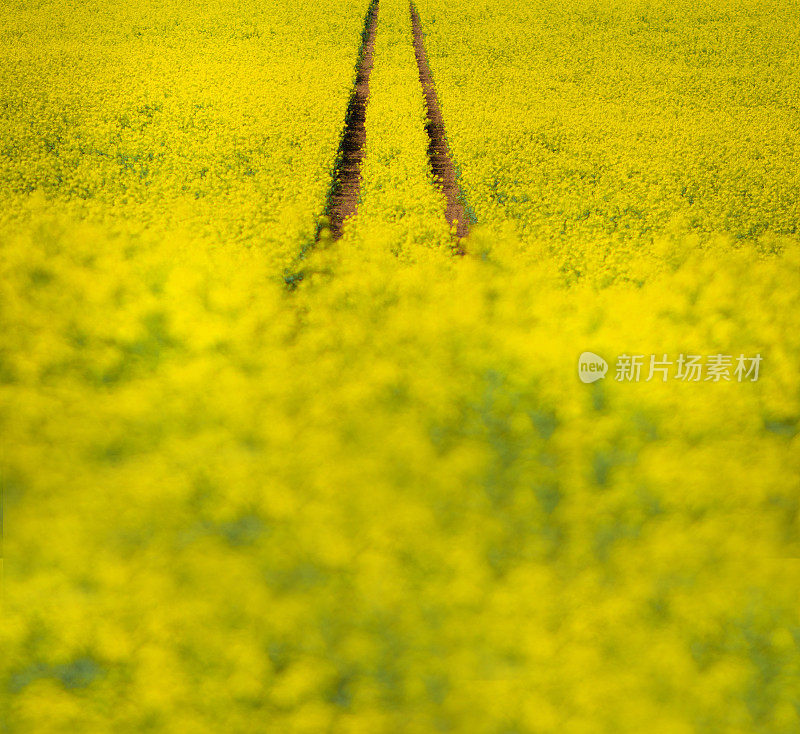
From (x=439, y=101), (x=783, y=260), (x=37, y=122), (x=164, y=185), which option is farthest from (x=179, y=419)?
(x=439, y=101)

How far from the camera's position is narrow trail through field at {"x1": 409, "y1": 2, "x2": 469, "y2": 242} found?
314 inches

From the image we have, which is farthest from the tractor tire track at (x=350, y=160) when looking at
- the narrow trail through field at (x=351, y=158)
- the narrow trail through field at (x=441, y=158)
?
the narrow trail through field at (x=441, y=158)

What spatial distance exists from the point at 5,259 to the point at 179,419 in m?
3.10

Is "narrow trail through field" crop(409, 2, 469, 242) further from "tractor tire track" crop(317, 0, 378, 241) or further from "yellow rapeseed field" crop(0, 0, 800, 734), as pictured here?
"tractor tire track" crop(317, 0, 378, 241)

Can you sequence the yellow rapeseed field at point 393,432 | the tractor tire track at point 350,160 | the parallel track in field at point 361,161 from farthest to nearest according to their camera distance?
the tractor tire track at point 350,160
the parallel track in field at point 361,161
the yellow rapeseed field at point 393,432

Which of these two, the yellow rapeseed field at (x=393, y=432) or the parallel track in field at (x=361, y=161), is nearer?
the yellow rapeseed field at (x=393, y=432)

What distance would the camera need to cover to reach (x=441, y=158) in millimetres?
9586

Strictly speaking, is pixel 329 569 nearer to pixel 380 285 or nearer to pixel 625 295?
pixel 380 285

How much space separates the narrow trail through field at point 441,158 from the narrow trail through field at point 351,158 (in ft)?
3.97

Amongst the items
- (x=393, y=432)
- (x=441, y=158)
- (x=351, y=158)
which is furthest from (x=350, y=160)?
(x=393, y=432)

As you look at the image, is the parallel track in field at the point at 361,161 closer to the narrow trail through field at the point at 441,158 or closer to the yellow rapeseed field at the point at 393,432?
the narrow trail through field at the point at 441,158

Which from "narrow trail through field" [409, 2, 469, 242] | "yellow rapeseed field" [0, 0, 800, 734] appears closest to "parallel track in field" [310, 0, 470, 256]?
"narrow trail through field" [409, 2, 469, 242]

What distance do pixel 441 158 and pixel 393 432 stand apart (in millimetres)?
6545

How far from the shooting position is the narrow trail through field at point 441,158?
797 centimetres
